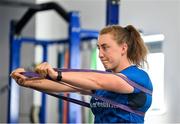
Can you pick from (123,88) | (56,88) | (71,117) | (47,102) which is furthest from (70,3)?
(123,88)

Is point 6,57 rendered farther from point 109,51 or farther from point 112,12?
point 109,51

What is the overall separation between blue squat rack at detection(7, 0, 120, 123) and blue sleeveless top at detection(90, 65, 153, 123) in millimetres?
1693

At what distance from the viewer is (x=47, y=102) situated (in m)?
5.57

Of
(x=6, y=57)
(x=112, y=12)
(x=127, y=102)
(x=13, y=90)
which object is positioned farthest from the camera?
(x=6, y=57)

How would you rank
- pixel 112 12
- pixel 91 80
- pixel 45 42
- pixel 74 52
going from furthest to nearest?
pixel 45 42 < pixel 74 52 < pixel 112 12 < pixel 91 80

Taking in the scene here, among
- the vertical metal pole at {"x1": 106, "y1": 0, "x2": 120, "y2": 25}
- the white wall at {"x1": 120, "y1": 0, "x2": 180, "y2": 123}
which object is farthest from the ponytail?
the white wall at {"x1": 120, "y1": 0, "x2": 180, "y2": 123}

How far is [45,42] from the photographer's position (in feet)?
16.6

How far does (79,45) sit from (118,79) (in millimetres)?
2417

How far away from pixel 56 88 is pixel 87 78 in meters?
0.42

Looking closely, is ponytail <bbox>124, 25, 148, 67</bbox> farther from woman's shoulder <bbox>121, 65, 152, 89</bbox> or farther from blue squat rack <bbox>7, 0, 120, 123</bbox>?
blue squat rack <bbox>7, 0, 120, 123</bbox>

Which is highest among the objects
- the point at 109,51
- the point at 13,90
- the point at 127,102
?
the point at 109,51

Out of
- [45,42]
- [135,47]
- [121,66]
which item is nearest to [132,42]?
[135,47]

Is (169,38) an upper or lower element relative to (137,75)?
upper

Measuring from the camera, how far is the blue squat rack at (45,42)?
381 cm
